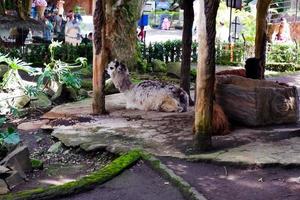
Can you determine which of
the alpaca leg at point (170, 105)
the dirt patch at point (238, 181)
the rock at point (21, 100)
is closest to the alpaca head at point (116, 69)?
the alpaca leg at point (170, 105)

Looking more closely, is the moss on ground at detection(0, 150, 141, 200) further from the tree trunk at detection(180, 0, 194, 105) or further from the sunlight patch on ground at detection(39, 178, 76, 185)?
the tree trunk at detection(180, 0, 194, 105)

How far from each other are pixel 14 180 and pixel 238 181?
2.71 metres

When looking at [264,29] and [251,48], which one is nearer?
[264,29]

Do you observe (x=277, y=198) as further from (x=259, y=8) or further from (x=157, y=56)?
(x=157, y=56)

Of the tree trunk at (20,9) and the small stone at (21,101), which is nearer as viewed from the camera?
the small stone at (21,101)

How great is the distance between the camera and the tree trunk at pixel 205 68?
254 inches

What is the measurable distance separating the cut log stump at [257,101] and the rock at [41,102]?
15.1 feet

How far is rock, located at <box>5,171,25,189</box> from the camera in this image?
6178 millimetres

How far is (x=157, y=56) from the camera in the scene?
19.7 metres

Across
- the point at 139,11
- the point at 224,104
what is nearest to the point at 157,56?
the point at 139,11

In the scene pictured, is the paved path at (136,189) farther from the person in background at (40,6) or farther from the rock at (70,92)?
the person in background at (40,6)

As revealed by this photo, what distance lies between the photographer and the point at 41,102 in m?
11.6

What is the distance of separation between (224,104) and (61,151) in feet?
8.88

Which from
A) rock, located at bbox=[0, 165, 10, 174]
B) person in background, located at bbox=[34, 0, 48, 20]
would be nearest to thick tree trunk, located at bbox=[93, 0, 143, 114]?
rock, located at bbox=[0, 165, 10, 174]
